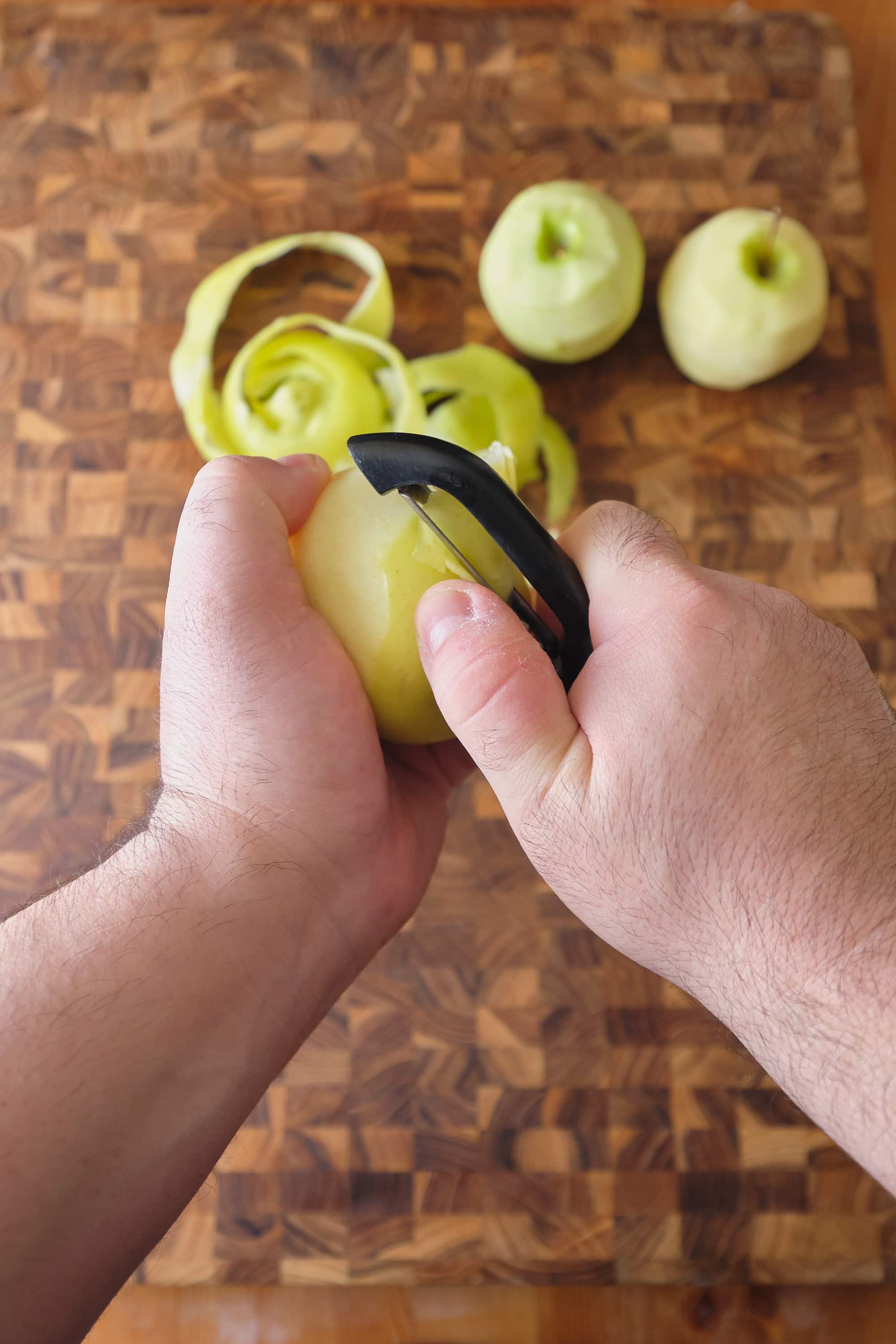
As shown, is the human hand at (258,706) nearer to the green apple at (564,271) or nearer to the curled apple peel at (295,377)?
the curled apple peel at (295,377)

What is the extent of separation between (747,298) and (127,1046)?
120 centimetres

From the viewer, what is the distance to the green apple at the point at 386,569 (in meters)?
0.92

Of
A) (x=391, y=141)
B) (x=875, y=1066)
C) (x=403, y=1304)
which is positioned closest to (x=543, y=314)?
(x=391, y=141)

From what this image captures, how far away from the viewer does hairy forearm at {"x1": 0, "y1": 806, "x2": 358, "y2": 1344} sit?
2.49 ft

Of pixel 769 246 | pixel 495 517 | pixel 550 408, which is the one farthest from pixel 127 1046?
pixel 769 246

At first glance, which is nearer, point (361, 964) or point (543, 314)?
point (361, 964)

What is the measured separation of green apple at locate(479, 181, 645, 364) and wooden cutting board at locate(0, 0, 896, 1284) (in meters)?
0.08

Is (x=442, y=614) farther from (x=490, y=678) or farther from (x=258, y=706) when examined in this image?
(x=258, y=706)

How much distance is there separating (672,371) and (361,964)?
962 mm

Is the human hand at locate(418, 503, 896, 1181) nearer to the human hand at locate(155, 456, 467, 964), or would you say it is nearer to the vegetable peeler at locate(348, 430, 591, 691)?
the vegetable peeler at locate(348, 430, 591, 691)

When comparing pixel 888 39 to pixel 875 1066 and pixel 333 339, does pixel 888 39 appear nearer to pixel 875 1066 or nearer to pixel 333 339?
pixel 333 339

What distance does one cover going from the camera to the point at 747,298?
4.60ft

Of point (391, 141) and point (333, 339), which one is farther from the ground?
point (391, 141)

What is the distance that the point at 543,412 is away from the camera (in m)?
1.48
